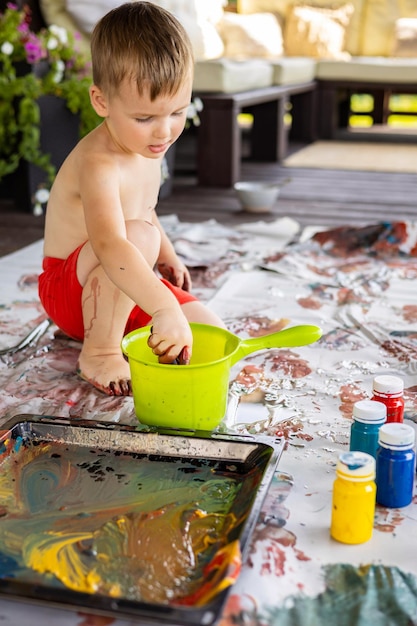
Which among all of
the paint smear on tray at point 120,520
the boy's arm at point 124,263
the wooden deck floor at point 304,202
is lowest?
the wooden deck floor at point 304,202

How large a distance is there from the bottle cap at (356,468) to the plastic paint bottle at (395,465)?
0.21ft

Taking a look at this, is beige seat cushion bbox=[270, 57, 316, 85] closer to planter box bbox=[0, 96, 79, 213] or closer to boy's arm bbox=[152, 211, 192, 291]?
planter box bbox=[0, 96, 79, 213]

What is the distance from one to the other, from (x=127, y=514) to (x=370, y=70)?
426 centimetres

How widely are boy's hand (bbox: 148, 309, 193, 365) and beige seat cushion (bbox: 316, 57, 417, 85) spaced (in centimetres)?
401

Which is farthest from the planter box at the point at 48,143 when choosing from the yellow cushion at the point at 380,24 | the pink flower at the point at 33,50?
the yellow cushion at the point at 380,24

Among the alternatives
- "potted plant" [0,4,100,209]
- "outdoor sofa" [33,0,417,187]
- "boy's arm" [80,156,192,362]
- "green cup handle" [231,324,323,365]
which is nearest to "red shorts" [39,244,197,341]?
"boy's arm" [80,156,192,362]

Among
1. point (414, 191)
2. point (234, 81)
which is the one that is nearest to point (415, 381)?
point (414, 191)

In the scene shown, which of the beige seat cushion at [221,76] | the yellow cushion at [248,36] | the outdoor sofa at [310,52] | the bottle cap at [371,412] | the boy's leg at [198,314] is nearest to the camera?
the bottle cap at [371,412]

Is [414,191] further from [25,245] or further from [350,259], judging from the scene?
[25,245]

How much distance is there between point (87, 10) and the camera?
121 inches

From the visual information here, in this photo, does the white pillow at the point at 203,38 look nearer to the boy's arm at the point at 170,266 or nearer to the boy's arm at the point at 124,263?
the boy's arm at the point at 170,266

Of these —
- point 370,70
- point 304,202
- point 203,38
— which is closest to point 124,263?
point 304,202

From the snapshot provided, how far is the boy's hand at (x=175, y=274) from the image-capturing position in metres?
1.49

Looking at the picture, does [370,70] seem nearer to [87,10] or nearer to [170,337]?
[87,10]
